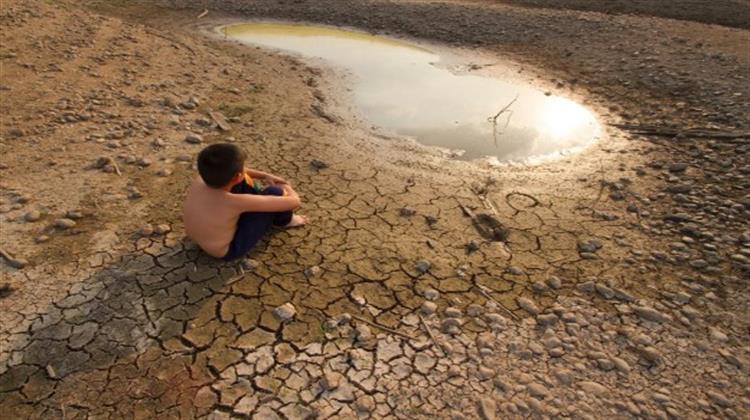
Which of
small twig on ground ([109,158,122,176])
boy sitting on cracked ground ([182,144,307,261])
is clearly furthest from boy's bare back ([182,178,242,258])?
small twig on ground ([109,158,122,176])

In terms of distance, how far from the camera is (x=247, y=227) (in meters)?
3.84

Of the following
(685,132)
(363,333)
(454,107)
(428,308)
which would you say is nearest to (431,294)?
(428,308)

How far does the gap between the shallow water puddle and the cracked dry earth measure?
49cm

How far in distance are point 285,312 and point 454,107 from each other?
478 centimetres

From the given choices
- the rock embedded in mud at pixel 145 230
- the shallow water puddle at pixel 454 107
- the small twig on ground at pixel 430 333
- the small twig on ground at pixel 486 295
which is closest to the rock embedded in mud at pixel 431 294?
the small twig on ground at pixel 430 333

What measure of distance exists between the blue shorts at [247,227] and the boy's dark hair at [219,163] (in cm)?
29

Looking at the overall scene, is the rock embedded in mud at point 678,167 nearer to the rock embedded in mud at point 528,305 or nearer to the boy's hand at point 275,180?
the rock embedded in mud at point 528,305

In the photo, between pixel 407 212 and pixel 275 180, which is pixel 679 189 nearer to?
pixel 407 212

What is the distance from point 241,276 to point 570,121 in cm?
Result: 520

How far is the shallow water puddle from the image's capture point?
633 centimetres

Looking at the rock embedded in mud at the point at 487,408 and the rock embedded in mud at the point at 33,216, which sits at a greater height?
the rock embedded in mud at the point at 487,408

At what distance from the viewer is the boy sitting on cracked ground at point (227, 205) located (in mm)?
3486

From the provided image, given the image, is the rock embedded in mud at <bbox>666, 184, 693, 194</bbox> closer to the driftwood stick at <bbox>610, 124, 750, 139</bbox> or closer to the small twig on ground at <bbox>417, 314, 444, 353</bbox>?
the driftwood stick at <bbox>610, 124, 750, 139</bbox>


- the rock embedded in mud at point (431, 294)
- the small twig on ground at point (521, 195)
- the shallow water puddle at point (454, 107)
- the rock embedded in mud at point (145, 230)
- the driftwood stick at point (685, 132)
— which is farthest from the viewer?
the shallow water puddle at point (454, 107)
